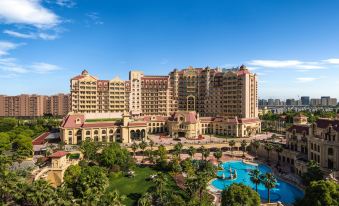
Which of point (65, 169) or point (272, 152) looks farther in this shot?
point (272, 152)

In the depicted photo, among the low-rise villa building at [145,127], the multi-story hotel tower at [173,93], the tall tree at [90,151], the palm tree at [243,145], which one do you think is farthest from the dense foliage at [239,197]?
the multi-story hotel tower at [173,93]

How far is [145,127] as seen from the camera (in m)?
117

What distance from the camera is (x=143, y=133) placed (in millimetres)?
118438

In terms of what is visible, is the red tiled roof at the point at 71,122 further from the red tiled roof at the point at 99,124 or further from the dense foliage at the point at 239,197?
the dense foliage at the point at 239,197

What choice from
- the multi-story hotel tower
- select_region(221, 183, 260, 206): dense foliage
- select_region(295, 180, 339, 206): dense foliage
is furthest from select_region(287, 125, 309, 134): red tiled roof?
the multi-story hotel tower

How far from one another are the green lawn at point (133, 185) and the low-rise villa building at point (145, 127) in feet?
123

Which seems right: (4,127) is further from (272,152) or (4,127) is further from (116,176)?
(272,152)

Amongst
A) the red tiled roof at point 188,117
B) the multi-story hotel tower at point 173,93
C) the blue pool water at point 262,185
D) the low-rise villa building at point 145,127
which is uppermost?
the multi-story hotel tower at point 173,93

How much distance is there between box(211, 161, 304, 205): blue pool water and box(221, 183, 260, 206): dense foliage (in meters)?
16.5

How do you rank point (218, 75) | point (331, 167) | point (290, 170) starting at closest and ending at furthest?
point (331, 167), point (290, 170), point (218, 75)

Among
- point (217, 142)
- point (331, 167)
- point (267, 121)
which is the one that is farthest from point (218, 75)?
point (331, 167)

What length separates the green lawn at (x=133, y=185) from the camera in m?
61.4

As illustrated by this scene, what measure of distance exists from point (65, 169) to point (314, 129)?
227 ft

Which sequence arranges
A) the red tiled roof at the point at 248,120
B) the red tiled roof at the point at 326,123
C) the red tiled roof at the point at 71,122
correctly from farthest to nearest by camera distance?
the red tiled roof at the point at 248,120
the red tiled roof at the point at 71,122
the red tiled roof at the point at 326,123
